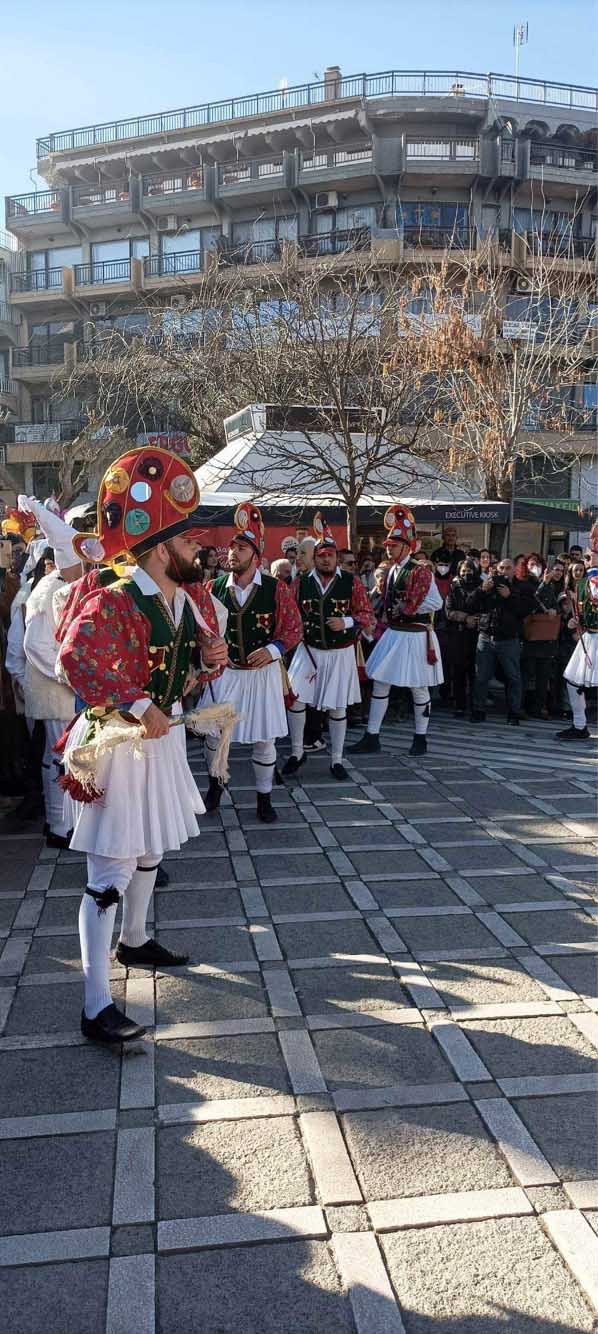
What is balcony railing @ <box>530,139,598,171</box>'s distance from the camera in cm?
3350

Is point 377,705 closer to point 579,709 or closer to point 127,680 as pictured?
point 579,709

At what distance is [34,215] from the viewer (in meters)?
40.9

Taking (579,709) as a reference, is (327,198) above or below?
above

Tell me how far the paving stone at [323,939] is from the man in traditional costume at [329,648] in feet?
10.5

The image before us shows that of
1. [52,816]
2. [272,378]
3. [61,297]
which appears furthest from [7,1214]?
[61,297]

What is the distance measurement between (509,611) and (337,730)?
142 inches

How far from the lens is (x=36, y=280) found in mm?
40844

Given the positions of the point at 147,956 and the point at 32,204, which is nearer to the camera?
the point at 147,956

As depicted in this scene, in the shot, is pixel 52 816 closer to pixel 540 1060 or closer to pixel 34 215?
pixel 540 1060

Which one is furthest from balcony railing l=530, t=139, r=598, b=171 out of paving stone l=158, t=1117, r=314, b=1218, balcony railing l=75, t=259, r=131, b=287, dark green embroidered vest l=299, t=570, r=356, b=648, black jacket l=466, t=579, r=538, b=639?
paving stone l=158, t=1117, r=314, b=1218

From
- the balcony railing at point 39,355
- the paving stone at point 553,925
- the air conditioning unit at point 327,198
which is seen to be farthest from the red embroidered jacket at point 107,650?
the balcony railing at point 39,355

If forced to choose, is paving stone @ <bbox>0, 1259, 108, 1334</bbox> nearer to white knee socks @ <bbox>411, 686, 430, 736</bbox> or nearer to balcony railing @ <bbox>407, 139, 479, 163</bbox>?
white knee socks @ <bbox>411, 686, 430, 736</bbox>

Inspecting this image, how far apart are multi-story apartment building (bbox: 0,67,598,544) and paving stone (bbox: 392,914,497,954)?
2597 cm

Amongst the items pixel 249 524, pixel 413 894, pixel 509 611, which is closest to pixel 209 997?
pixel 413 894
